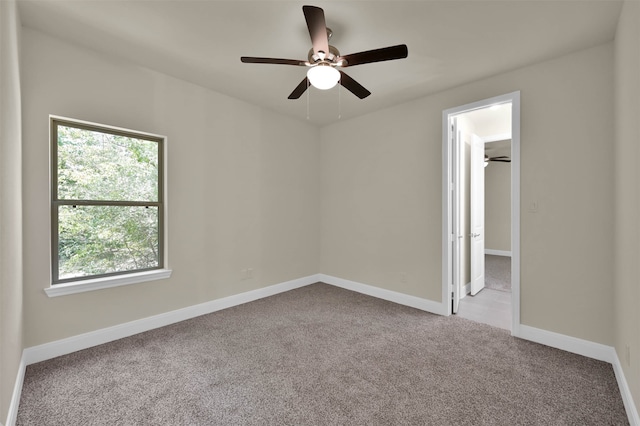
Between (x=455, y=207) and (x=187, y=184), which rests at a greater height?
(x=187, y=184)

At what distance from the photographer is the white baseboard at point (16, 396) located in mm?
1615

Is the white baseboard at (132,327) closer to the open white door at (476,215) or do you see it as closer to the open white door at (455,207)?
the open white door at (455,207)

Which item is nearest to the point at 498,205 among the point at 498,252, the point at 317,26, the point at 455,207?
the point at 498,252

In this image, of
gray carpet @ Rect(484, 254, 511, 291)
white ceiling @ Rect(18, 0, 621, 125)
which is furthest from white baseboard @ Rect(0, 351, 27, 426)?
gray carpet @ Rect(484, 254, 511, 291)

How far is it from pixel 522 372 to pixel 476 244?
2.26m

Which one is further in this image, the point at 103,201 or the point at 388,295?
the point at 388,295

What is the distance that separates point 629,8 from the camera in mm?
1812

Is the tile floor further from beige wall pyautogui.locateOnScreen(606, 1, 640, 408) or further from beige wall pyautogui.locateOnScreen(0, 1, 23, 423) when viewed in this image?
beige wall pyautogui.locateOnScreen(0, 1, 23, 423)

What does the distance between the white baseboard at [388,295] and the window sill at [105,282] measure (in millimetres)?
2477

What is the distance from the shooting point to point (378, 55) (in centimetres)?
203

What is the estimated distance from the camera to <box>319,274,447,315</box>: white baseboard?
3489mm

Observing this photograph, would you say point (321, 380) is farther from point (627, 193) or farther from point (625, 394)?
point (627, 193)

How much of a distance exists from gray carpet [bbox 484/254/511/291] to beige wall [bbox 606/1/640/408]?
8.08 feet

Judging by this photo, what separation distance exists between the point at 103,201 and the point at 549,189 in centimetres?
418
